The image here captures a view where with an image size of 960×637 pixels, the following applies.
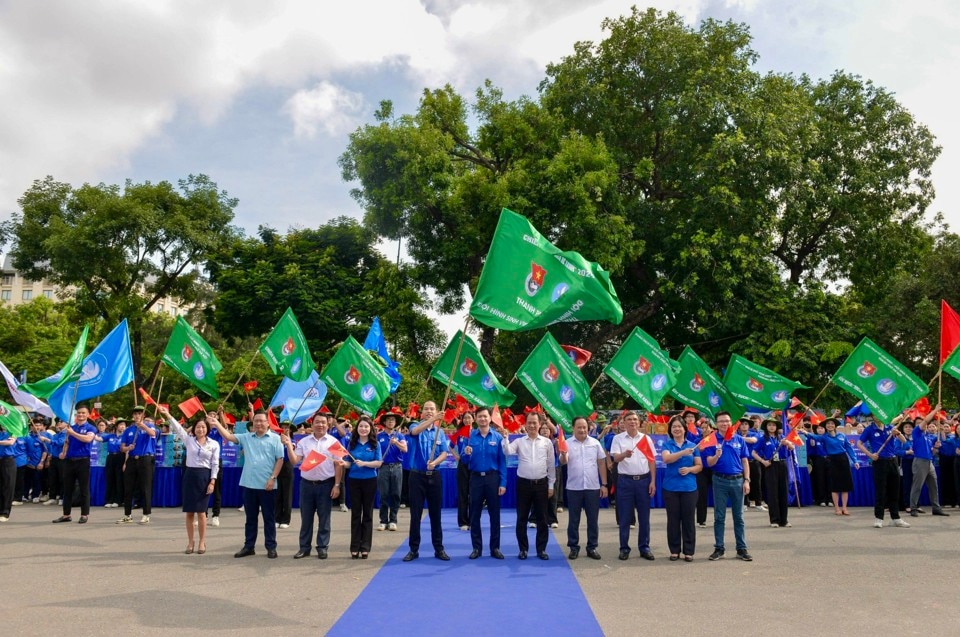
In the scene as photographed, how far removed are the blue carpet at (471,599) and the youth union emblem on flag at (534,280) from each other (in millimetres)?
3313

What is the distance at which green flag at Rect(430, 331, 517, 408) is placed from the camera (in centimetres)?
1376

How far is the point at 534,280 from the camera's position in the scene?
9.88 meters

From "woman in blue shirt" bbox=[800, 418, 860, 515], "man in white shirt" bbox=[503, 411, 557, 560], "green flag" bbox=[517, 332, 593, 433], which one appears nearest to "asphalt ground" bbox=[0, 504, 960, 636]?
"man in white shirt" bbox=[503, 411, 557, 560]

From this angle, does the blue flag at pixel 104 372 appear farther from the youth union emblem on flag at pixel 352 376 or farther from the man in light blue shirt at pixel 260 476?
the man in light blue shirt at pixel 260 476

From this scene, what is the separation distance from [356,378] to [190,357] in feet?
11.7

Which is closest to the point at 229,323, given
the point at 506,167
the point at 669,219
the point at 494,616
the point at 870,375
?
the point at 506,167

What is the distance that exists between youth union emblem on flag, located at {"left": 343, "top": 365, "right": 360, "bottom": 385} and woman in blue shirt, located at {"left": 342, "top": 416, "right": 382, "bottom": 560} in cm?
330

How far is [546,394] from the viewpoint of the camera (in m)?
12.8

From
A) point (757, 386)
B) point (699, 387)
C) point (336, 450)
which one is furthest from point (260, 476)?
point (757, 386)

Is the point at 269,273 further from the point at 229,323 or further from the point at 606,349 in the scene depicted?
the point at 606,349

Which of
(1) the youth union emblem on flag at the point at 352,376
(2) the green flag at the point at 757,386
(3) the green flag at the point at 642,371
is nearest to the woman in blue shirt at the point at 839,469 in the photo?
(2) the green flag at the point at 757,386

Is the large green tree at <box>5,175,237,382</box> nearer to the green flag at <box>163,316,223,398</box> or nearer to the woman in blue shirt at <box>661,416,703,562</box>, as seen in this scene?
the green flag at <box>163,316,223,398</box>

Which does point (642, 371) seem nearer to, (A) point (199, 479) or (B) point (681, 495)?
(B) point (681, 495)

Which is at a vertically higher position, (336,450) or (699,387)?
(699,387)
